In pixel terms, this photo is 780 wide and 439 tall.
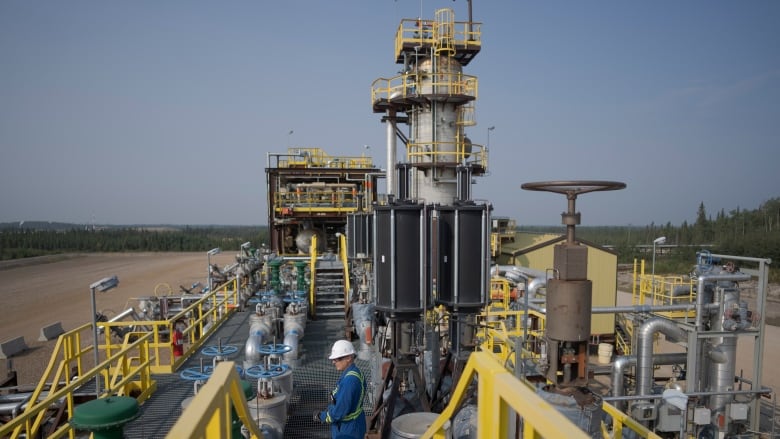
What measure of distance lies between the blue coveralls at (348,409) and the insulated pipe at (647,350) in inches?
316

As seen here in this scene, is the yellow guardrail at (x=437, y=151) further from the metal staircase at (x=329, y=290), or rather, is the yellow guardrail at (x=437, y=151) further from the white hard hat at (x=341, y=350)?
the white hard hat at (x=341, y=350)

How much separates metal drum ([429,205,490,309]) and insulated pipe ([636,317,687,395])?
621cm

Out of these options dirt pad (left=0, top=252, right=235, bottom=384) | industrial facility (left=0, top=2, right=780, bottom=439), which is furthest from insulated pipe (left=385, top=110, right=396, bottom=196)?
dirt pad (left=0, top=252, right=235, bottom=384)

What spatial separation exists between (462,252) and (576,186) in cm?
153

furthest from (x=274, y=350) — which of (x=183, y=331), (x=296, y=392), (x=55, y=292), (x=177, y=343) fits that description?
(x=55, y=292)

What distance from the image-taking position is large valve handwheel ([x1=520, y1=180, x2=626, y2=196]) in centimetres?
471

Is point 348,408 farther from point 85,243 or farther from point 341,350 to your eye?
point 85,243

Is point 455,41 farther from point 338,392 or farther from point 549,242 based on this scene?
point 338,392

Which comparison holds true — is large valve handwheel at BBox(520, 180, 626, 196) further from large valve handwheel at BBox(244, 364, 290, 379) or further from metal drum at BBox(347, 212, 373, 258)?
metal drum at BBox(347, 212, 373, 258)

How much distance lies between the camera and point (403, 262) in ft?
16.8

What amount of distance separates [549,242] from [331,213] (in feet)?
37.4

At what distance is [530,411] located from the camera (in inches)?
59.1

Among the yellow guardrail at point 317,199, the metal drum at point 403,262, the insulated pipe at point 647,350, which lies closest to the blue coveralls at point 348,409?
the metal drum at point 403,262

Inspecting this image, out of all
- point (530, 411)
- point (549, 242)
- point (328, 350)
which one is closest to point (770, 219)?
point (549, 242)
